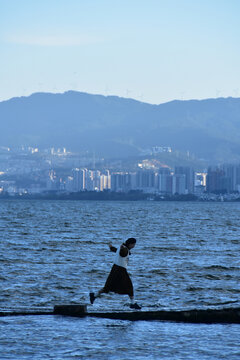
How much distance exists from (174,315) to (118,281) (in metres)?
2.11

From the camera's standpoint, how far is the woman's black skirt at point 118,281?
21484 mm

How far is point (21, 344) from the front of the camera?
17500mm

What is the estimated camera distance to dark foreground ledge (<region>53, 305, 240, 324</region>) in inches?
788

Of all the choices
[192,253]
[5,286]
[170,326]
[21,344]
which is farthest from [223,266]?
[21,344]

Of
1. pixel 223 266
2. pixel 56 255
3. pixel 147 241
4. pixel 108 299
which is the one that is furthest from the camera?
pixel 147 241

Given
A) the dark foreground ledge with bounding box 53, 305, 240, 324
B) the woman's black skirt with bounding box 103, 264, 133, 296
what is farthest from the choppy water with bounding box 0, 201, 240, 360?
the woman's black skirt with bounding box 103, 264, 133, 296

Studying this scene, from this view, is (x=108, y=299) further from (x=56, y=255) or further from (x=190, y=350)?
(x=56, y=255)

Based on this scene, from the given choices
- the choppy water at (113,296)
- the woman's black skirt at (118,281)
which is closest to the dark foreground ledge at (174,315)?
the choppy water at (113,296)

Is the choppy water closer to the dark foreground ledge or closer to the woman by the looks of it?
the dark foreground ledge

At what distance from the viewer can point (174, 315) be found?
20281mm

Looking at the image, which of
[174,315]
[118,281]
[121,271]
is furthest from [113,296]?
[174,315]

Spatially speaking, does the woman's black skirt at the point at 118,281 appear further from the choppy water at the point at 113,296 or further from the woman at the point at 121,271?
the choppy water at the point at 113,296

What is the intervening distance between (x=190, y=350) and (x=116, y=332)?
8.29 feet

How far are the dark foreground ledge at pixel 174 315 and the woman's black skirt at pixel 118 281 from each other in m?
0.97
